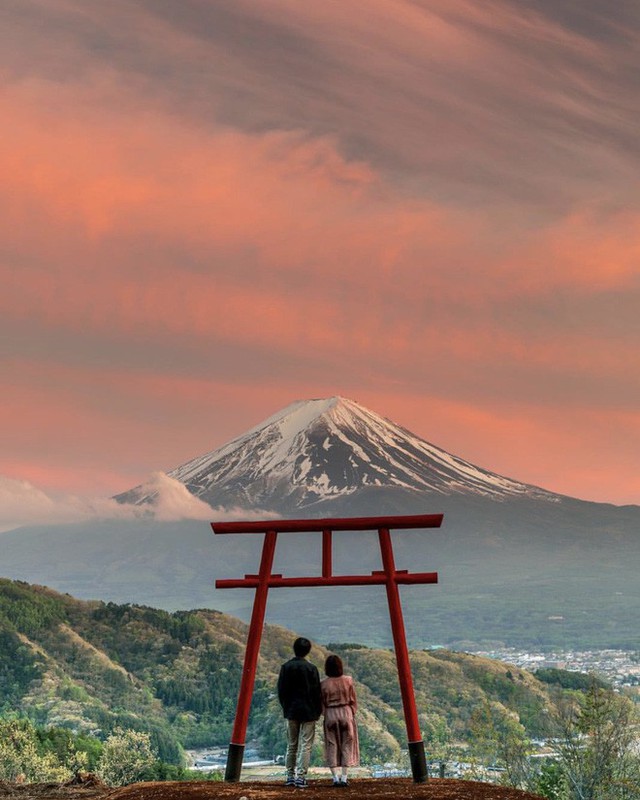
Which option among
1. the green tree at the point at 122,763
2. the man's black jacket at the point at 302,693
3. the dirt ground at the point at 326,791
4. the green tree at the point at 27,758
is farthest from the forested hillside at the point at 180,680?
the man's black jacket at the point at 302,693

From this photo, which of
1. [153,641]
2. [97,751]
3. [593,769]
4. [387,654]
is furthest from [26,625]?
[593,769]

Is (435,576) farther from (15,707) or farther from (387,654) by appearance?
(387,654)

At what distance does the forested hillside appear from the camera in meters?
90.9

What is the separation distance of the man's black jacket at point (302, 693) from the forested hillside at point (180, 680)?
6820cm

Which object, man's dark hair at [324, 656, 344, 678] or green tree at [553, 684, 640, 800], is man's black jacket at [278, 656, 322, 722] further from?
green tree at [553, 684, 640, 800]

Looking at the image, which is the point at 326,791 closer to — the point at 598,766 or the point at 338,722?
the point at 338,722

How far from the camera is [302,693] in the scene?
13336mm

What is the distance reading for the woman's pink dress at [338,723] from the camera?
13.4 metres

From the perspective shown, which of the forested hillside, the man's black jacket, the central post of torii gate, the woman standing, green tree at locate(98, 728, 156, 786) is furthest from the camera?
the forested hillside

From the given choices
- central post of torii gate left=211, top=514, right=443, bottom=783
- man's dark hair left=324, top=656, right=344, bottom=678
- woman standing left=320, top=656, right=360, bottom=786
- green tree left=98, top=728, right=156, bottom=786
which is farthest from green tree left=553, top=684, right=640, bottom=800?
man's dark hair left=324, top=656, right=344, bottom=678

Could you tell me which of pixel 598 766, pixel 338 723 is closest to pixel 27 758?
pixel 598 766

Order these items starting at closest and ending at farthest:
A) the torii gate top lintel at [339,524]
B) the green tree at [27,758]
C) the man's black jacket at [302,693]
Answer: the man's black jacket at [302,693] → the torii gate top lintel at [339,524] → the green tree at [27,758]

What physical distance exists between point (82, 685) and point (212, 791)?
92.9 m

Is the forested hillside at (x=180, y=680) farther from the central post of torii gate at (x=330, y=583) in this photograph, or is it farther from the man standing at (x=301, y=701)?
the man standing at (x=301, y=701)
